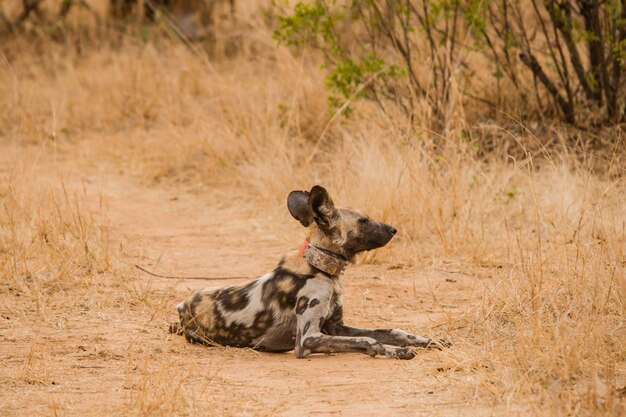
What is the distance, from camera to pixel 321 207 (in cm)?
462

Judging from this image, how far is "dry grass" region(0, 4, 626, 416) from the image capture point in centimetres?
378

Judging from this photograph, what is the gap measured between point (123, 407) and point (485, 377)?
1.33 meters

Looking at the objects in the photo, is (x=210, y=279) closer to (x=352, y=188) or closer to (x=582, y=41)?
(x=352, y=188)

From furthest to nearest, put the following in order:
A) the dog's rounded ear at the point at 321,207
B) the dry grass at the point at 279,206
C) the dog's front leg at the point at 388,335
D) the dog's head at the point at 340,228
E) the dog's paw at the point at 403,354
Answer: the dog's head at the point at 340,228 → the dog's rounded ear at the point at 321,207 → the dog's front leg at the point at 388,335 → the dog's paw at the point at 403,354 → the dry grass at the point at 279,206

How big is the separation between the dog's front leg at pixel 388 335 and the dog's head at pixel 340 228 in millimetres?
349

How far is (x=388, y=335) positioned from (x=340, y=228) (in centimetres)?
57

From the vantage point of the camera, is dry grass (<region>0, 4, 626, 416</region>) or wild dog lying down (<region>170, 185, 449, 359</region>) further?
wild dog lying down (<region>170, 185, 449, 359</region>)

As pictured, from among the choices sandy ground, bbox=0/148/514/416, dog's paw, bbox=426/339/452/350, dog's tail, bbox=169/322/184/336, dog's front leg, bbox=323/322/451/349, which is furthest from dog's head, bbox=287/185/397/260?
dog's tail, bbox=169/322/184/336

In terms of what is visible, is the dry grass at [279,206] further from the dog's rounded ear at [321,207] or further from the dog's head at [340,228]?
the dog's rounded ear at [321,207]

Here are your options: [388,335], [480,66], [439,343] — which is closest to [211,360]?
[388,335]

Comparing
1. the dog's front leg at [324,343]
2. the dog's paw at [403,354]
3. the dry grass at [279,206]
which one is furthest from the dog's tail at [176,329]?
the dog's paw at [403,354]

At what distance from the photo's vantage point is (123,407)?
11.6 ft

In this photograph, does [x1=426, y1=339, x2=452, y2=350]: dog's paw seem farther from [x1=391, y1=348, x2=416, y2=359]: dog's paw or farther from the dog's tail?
the dog's tail

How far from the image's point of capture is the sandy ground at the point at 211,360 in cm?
360
